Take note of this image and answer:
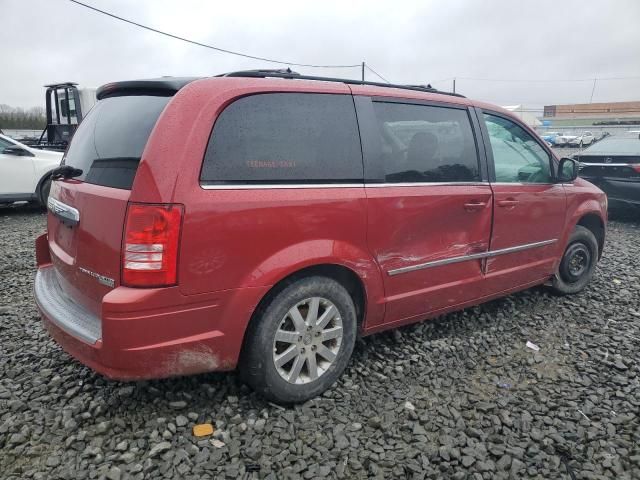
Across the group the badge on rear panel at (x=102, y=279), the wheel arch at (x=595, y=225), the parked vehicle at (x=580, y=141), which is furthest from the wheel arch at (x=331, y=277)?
the parked vehicle at (x=580, y=141)

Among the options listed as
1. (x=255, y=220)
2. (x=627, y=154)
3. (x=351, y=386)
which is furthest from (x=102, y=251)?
(x=627, y=154)

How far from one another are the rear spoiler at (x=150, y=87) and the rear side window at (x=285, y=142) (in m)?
0.31

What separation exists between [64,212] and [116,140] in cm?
53

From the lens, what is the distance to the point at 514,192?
12.0 ft

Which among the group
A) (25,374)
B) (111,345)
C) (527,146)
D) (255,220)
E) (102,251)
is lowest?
(25,374)

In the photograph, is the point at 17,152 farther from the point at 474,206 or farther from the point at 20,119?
the point at 20,119

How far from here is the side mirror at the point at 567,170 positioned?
4074 millimetres

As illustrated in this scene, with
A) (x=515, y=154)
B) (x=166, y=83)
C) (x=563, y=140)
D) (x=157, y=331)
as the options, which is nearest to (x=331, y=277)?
(x=157, y=331)

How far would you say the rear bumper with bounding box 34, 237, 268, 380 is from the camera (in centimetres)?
218

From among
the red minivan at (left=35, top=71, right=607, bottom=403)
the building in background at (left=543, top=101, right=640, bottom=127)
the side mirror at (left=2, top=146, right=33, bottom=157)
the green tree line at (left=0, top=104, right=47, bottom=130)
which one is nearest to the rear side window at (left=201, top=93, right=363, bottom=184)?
the red minivan at (left=35, top=71, right=607, bottom=403)

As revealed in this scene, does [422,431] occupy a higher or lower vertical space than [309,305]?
lower

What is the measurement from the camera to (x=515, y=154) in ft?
12.6

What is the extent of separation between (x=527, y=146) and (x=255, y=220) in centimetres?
269

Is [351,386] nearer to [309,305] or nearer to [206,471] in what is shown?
[309,305]
